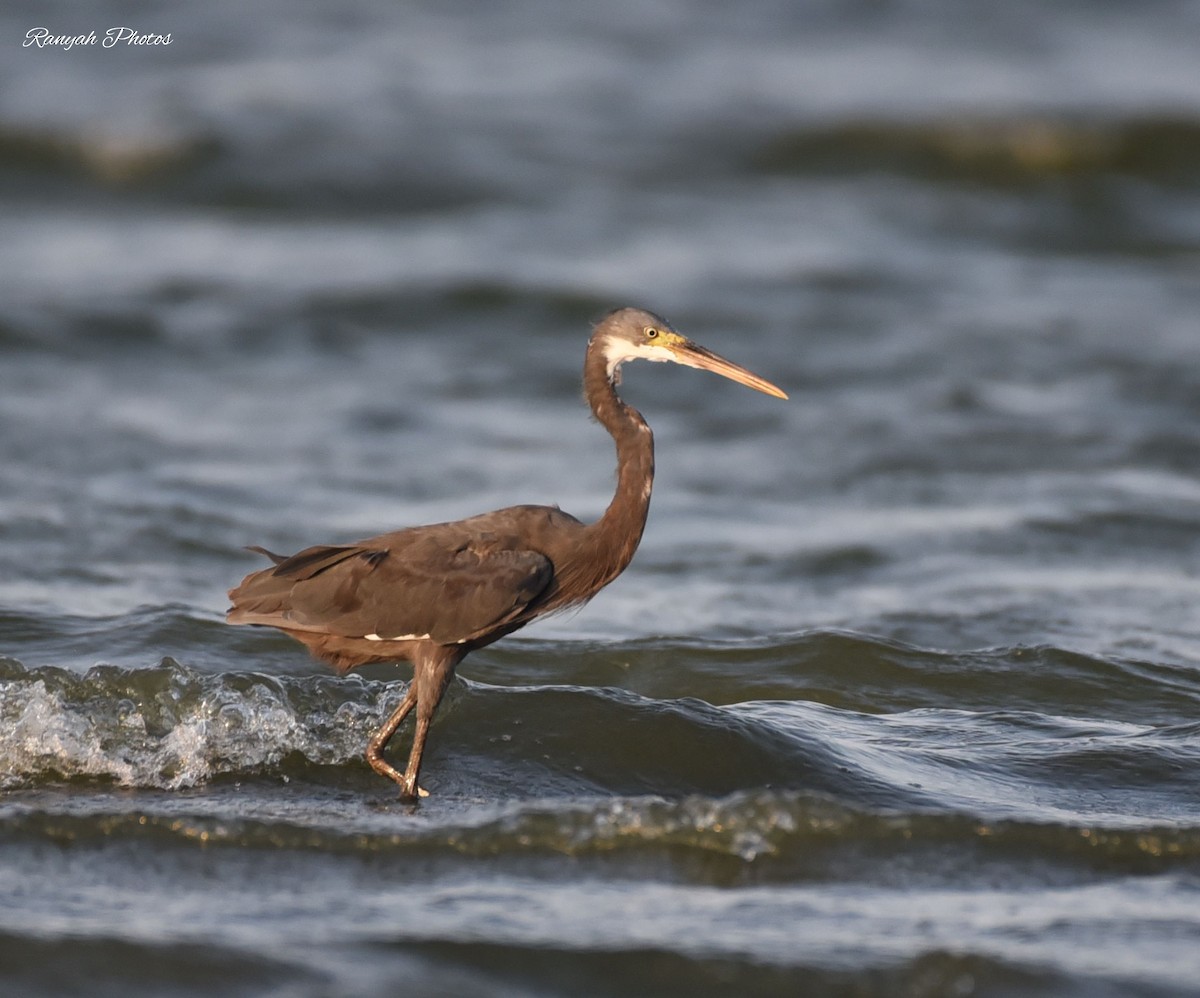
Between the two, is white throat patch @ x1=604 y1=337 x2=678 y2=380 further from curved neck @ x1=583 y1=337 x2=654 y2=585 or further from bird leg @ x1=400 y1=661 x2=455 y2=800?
bird leg @ x1=400 y1=661 x2=455 y2=800

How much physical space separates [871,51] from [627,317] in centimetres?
1905

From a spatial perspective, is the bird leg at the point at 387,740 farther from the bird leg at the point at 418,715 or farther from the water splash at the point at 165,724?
the water splash at the point at 165,724

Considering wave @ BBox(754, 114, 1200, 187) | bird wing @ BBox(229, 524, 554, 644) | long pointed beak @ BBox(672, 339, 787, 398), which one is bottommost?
bird wing @ BBox(229, 524, 554, 644)

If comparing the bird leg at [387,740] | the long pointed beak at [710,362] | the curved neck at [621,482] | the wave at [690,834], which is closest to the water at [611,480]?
the wave at [690,834]

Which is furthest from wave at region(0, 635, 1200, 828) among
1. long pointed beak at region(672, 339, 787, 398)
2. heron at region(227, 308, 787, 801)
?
long pointed beak at region(672, 339, 787, 398)

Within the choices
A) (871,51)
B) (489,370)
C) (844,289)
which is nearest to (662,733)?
(489,370)

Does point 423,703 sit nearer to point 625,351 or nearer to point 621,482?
point 621,482

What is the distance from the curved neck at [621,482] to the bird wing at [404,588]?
0.26 meters

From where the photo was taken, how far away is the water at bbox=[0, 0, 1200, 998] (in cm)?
558

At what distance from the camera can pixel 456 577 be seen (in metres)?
6.80

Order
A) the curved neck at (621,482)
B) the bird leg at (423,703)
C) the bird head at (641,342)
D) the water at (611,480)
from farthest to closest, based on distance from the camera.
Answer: the bird head at (641,342)
the curved neck at (621,482)
the bird leg at (423,703)
the water at (611,480)

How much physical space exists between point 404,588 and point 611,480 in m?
6.05

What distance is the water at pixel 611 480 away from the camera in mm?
5582

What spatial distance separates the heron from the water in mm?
460
